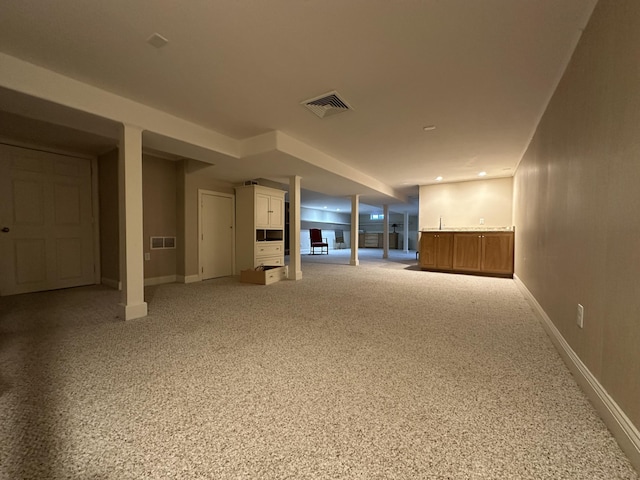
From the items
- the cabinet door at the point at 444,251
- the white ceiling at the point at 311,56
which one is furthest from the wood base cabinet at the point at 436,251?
the white ceiling at the point at 311,56

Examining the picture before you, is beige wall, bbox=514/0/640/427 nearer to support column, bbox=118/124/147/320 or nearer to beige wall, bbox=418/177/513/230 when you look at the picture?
support column, bbox=118/124/147/320

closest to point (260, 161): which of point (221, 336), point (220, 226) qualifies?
point (220, 226)

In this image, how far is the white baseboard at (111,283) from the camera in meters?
4.26

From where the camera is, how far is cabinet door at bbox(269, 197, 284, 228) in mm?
5754

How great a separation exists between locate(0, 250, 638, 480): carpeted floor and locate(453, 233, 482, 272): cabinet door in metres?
3.35

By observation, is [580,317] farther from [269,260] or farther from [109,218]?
[109,218]

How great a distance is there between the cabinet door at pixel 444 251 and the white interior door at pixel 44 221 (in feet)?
23.5

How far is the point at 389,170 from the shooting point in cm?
576

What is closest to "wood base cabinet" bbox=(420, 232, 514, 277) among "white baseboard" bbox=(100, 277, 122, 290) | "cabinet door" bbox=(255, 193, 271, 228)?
"cabinet door" bbox=(255, 193, 271, 228)

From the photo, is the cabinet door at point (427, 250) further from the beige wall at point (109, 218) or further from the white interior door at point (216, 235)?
the beige wall at point (109, 218)

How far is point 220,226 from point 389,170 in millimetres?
3879

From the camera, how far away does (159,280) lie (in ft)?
15.5

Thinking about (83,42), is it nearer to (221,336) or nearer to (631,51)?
(221,336)

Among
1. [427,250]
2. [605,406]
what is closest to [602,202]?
[605,406]
